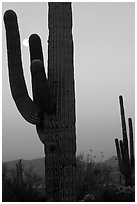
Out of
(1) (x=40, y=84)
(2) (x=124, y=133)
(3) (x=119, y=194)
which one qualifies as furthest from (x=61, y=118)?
(3) (x=119, y=194)

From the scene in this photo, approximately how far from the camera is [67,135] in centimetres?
406

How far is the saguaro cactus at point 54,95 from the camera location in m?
3.96

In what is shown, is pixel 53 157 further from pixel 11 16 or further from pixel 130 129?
pixel 130 129

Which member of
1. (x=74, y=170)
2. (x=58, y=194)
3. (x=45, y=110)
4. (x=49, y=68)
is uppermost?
(x=49, y=68)

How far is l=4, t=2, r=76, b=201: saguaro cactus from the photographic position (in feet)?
13.0

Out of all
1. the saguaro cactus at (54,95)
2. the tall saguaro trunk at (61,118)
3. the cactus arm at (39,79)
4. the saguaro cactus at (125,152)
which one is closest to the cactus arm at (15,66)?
the saguaro cactus at (54,95)

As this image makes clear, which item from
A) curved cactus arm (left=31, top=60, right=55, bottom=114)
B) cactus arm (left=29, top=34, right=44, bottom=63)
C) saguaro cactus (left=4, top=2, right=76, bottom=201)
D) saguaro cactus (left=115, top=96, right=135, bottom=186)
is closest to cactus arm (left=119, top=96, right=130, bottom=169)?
saguaro cactus (left=115, top=96, right=135, bottom=186)

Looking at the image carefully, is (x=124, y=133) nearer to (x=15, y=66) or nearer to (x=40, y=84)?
(x=15, y=66)

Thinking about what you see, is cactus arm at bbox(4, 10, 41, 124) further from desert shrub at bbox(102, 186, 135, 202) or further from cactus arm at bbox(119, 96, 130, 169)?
desert shrub at bbox(102, 186, 135, 202)

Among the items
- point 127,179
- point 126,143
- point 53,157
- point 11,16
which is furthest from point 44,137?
point 127,179

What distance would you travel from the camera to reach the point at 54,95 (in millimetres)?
4102

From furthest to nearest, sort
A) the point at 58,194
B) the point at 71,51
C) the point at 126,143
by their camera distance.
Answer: the point at 126,143, the point at 71,51, the point at 58,194

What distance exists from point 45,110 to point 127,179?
9.66m

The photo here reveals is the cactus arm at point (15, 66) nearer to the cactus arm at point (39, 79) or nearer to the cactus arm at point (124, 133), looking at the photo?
the cactus arm at point (39, 79)
